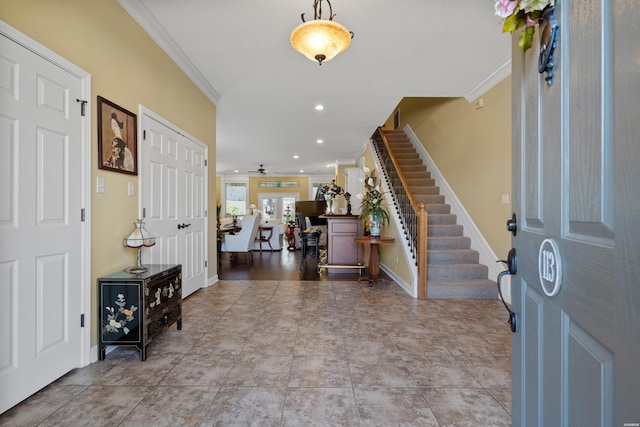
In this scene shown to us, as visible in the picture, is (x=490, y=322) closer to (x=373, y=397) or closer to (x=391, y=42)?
(x=373, y=397)

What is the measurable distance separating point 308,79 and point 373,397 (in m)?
3.73

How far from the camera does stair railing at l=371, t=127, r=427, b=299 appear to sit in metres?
4.02

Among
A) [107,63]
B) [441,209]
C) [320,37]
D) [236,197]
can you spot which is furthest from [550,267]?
[236,197]

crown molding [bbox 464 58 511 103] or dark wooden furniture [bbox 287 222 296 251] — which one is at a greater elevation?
crown molding [bbox 464 58 511 103]

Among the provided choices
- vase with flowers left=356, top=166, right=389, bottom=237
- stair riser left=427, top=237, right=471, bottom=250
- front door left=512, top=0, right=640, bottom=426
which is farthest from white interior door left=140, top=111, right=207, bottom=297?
stair riser left=427, top=237, right=471, bottom=250

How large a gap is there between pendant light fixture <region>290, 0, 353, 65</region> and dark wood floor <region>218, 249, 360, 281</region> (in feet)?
11.7

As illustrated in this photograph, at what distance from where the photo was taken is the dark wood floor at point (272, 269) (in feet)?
17.2

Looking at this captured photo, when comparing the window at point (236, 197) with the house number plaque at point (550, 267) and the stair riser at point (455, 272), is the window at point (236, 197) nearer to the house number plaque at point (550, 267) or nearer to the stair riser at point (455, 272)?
the stair riser at point (455, 272)

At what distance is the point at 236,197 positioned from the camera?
14.1 metres

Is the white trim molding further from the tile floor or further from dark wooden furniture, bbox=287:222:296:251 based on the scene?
dark wooden furniture, bbox=287:222:296:251

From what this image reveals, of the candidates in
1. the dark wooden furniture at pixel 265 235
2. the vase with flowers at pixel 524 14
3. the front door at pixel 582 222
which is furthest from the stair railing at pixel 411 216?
the dark wooden furniture at pixel 265 235

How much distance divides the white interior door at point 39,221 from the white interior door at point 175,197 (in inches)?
32.4

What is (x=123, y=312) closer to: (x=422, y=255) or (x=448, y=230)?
(x=422, y=255)

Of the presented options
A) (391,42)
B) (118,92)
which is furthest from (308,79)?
(118,92)
